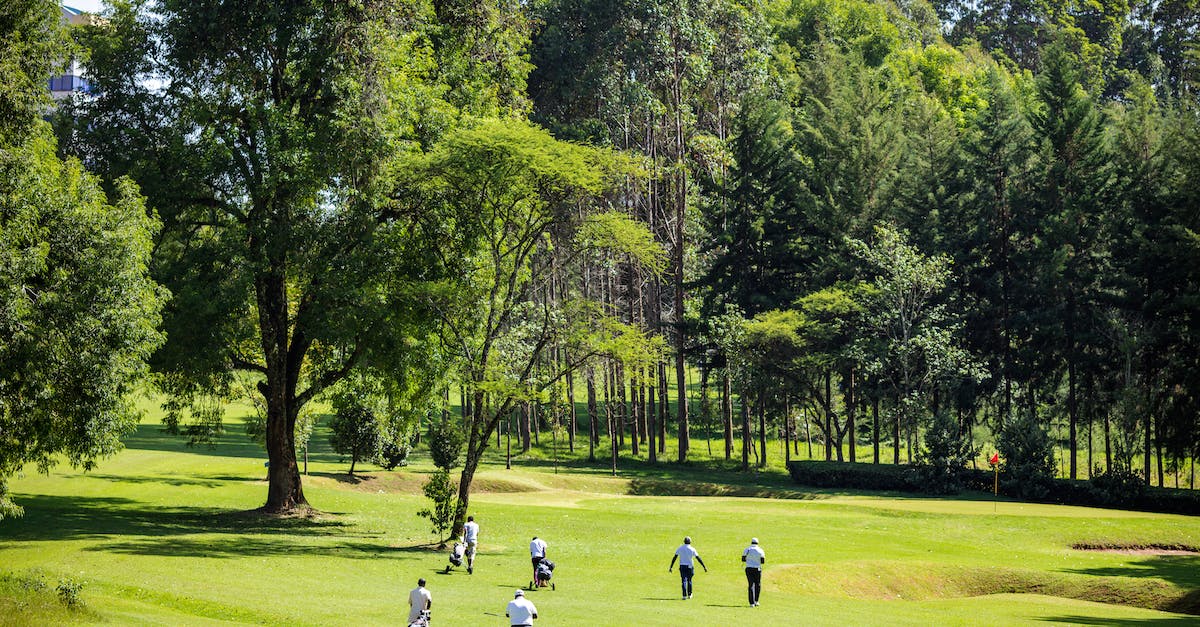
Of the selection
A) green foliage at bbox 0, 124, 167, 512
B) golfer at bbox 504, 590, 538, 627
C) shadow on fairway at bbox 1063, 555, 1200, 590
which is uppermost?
green foliage at bbox 0, 124, 167, 512

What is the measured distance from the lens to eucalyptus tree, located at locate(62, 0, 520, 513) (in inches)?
1443

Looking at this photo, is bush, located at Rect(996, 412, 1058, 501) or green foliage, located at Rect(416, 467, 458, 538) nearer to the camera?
green foliage, located at Rect(416, 467, 458, 538)

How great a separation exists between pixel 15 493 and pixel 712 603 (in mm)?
27361

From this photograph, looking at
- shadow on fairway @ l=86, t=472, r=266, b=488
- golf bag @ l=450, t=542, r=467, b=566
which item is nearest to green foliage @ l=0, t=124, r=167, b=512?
golf bag @ l=450, t=542, r=467, b=566

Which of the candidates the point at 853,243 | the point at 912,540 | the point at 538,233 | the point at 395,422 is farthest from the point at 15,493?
the point at 853,243

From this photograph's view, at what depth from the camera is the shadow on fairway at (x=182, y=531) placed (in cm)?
3114

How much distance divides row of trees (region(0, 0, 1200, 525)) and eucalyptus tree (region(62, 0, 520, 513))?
0.11m

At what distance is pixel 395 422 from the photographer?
1604 inches

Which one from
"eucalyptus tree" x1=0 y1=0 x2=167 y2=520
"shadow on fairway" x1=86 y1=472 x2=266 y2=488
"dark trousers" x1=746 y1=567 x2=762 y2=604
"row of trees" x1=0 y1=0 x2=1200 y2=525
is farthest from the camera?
"shadow on fairway" x1=86 y1=472 x2=266 y2=488

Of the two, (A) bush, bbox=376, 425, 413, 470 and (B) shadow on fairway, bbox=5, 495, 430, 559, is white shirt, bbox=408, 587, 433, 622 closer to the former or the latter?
(B) shadow on fairway, bbox=5, 495, 430, 559

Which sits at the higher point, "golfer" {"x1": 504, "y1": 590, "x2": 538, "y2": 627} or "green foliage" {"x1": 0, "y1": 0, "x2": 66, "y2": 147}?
"green foliage" {"x1": 0, "y1": 0, "x2": 66, "y2": 147}

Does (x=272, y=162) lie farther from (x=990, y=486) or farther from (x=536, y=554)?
(x=990, y=486)

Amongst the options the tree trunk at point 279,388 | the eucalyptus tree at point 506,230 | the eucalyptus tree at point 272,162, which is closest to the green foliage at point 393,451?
the tree trunk at point 279,388

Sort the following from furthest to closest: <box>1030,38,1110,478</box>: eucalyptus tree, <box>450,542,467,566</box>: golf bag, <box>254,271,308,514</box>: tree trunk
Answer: <box>1030,38,1110,478</box>: eucalyptus tree, <box>254,271,308,514</box>: tree trunk, <box>450,542,467,566</box>: golf bag
